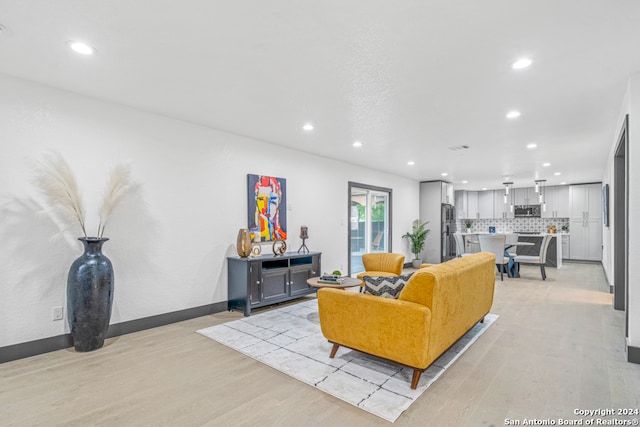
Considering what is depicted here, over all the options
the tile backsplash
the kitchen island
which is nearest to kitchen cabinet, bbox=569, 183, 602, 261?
the tile backsplash

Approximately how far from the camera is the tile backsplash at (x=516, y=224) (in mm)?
10977

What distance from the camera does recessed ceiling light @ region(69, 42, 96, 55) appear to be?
2.40 meters

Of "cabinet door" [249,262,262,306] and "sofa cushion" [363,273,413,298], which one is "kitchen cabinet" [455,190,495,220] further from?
"sofa cushion" [363,273,413,298]

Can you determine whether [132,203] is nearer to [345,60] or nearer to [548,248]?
[345,60]

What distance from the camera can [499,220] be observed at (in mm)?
12055

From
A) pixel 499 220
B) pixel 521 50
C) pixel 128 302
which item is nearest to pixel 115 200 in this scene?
pixel 128 302

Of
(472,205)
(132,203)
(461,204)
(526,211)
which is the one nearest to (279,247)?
(132,203)

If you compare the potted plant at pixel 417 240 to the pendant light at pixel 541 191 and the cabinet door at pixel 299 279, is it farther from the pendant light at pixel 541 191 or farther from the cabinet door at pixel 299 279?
the cabinet door at pixel 299 279

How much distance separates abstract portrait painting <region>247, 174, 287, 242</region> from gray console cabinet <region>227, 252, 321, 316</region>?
445 mm

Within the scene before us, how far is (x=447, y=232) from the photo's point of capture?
9891 mm

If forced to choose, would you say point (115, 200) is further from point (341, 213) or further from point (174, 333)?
point (341, 213)

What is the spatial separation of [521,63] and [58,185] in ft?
13.6

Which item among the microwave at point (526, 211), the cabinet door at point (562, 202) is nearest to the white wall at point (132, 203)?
the microwave at point (526, 211)

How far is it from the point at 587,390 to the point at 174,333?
3.84m
